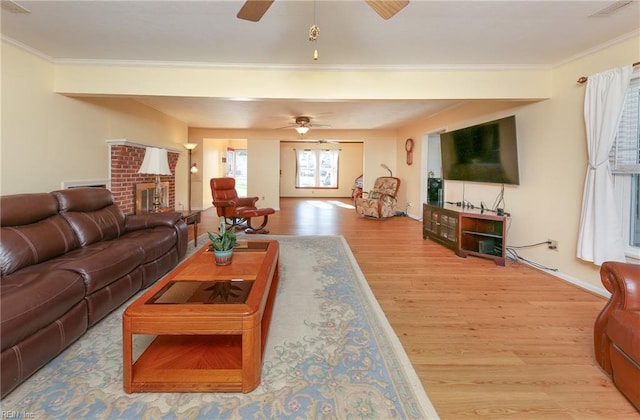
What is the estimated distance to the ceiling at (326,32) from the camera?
230cm

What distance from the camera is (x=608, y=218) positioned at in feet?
9.19

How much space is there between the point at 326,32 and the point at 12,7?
93.5 inches

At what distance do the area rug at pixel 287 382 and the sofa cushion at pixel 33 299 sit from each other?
0.29 metres

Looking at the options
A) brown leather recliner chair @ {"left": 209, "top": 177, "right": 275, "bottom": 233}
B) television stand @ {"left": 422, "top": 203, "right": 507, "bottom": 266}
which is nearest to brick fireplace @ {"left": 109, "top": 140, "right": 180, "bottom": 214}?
brown leather recliner chair @ {"left": 209, "top": 177, "right": 275, "bottom": 233}

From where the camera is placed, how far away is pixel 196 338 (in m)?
1.83

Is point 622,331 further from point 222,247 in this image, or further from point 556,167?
point 556,167

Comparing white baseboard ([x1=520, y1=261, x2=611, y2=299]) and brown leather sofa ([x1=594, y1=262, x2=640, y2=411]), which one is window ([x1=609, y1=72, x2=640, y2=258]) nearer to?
white baseboard ([x1=520, y1=261, x2=611, y2=299])

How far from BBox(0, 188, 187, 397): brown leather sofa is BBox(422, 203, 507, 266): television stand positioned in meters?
3.53

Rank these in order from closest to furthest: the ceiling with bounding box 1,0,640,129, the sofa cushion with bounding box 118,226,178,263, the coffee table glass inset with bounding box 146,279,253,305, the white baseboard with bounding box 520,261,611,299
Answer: the coffee table glass inset with bounding box 146,279,253,305 < the ceiling with bounding box 1,0,640,129 < the sofa cushion with bounding box 118,226,178,263 < the white baseboard with bounding box 520,261,611,299

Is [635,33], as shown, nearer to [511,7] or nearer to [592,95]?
[592,95]

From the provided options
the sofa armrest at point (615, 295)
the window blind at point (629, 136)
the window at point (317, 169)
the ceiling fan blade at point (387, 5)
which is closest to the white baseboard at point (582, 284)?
the window blind at point (629, 136)

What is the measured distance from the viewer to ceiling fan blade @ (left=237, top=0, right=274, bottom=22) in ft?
5.74

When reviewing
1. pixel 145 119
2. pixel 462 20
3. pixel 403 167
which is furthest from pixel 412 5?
pixel 403 167

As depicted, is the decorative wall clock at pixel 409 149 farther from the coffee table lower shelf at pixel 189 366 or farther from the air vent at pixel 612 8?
the coffee table lower shelf at pixel 189 366
